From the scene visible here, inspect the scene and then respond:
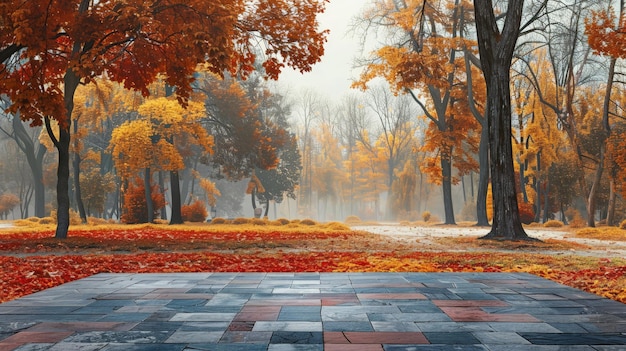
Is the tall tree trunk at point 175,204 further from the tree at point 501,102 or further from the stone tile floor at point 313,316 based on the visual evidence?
the stone tile floor at point 313,316

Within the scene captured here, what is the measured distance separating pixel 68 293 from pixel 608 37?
1664cm

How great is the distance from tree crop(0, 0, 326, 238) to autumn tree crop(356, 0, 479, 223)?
5914mm

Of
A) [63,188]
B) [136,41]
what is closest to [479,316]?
[136,41]

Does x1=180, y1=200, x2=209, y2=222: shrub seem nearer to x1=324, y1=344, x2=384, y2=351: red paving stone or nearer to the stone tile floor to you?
the stone tile floor

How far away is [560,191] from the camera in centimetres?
2833

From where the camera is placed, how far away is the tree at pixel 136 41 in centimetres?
1138

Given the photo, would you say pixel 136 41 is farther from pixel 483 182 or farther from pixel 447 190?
pixel 447 190

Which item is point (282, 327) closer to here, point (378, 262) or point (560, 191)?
point (378, 262)

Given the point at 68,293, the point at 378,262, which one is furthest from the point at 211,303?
the point at 378,262

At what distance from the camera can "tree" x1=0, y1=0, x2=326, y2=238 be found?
11383mm

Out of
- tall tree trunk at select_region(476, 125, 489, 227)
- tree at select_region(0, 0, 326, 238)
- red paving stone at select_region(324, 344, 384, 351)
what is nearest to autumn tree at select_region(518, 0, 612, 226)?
tall tree trunk at select_region(476, 125, 489, 227)

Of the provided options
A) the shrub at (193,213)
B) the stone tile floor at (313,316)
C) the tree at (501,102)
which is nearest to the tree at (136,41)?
the tree at (501,102)

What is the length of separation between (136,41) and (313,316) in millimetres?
12080

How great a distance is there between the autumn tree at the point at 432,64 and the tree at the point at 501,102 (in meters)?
5.19
